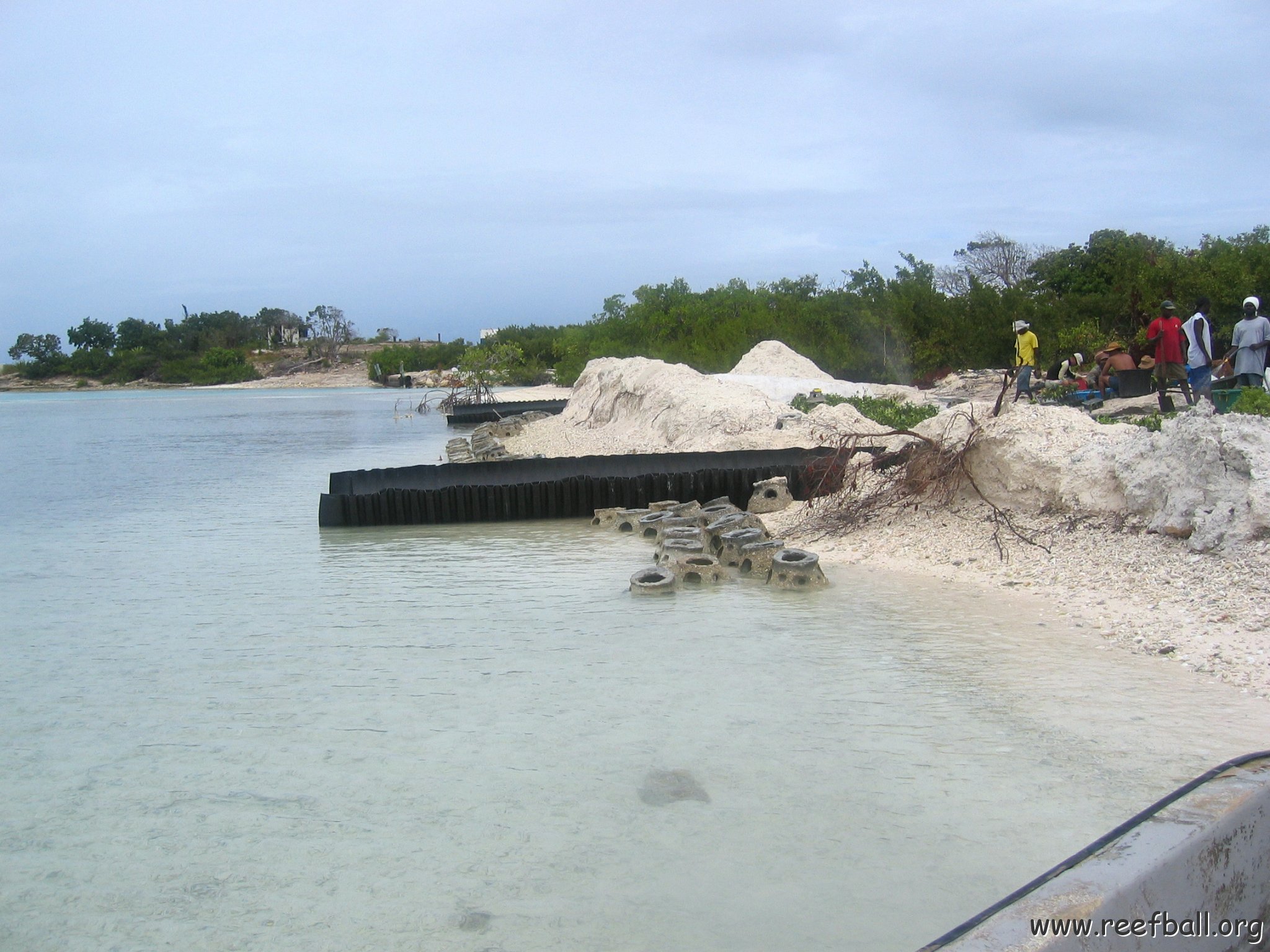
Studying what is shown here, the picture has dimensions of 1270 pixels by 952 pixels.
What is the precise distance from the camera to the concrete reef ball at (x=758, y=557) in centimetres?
813

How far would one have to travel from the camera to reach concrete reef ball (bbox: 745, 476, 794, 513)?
36.4 feet

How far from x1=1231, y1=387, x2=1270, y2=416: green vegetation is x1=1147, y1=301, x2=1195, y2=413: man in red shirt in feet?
7.36

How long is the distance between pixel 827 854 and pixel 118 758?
11.8ft

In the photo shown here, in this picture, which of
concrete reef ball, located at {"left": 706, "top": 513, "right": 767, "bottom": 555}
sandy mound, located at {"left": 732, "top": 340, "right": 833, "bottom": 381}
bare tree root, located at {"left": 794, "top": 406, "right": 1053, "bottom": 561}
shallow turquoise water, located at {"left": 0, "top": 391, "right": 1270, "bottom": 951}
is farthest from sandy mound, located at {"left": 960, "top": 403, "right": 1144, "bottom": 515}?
sandy mound, located at {"left": 732, "top": 340, "right": 833, "bottom": 381}

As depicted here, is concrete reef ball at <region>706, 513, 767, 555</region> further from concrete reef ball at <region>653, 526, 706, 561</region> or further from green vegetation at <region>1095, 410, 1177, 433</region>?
green vegetation at <region>1095, 410, 1177, 433</region>

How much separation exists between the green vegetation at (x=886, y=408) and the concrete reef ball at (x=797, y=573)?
5491 millimetres

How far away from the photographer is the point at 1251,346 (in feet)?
35.0

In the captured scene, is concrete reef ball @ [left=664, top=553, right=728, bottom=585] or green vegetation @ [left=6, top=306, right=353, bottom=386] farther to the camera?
green vegetation @ [left=6, top=306, right=353, bottom=386]

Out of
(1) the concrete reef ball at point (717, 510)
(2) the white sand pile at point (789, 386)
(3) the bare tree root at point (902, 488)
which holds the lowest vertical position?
(1) the concrete reef ball at point (717, 510)

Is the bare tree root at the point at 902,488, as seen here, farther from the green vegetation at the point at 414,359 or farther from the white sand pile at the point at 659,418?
the green vegetation at the point at 414,359

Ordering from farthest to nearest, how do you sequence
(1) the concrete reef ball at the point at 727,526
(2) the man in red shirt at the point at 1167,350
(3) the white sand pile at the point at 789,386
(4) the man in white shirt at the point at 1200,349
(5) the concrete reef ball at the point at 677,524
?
(3) the white sand pile at the point at 789,386
(2) the man in red shirt at the point at 1167,350
(4) the man in white shirt at the point at 1200,349
(5) the concrete reef ball at the point at 677,524
(1) the concrete reef ball at the point at 727,526

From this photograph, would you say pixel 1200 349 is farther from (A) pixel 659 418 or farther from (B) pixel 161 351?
(B) pixel 161 351

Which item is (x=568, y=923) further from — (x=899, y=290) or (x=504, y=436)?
(x=899, y=290)

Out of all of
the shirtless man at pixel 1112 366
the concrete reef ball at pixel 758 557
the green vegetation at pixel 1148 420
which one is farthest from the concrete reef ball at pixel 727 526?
the shirtless man at pixel 1112 366
